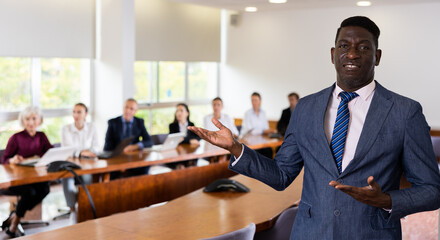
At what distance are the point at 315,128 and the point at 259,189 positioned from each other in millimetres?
2529

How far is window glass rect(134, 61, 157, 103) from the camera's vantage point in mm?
9500

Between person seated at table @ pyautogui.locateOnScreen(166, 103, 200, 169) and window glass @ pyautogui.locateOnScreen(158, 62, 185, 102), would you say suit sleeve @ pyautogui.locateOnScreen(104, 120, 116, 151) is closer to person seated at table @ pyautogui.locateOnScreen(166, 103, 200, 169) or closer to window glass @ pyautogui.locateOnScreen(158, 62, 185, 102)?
person seated at table @ pyautogui.locateOnScreen(166, 103, 200, 169)

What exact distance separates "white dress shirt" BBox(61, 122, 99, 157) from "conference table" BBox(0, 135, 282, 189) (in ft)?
2.37

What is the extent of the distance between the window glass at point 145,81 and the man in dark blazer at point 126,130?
9.08ft

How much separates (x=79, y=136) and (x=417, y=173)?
5.44 meters

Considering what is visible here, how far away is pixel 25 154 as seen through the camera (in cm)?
562

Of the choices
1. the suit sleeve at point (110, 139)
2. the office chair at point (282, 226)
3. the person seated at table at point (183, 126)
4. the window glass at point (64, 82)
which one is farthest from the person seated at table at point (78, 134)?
the office chair at point (282, 226)

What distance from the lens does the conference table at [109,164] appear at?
4.67m

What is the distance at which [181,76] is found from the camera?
35.1ft

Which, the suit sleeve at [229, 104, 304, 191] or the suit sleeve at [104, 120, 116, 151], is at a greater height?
the suit sleeve at [229, 104, 304, 191]

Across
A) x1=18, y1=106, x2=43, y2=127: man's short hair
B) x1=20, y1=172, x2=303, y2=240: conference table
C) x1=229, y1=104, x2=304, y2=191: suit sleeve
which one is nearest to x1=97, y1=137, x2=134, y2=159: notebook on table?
x1=18, y1=106, x2=43, y2=127: man's short hair

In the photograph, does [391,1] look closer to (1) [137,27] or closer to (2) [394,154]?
(1) [137,27]

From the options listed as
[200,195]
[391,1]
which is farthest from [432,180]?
[391,1]

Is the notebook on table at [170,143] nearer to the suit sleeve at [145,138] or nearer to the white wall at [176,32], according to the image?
the suit sleeve at [145,138]
